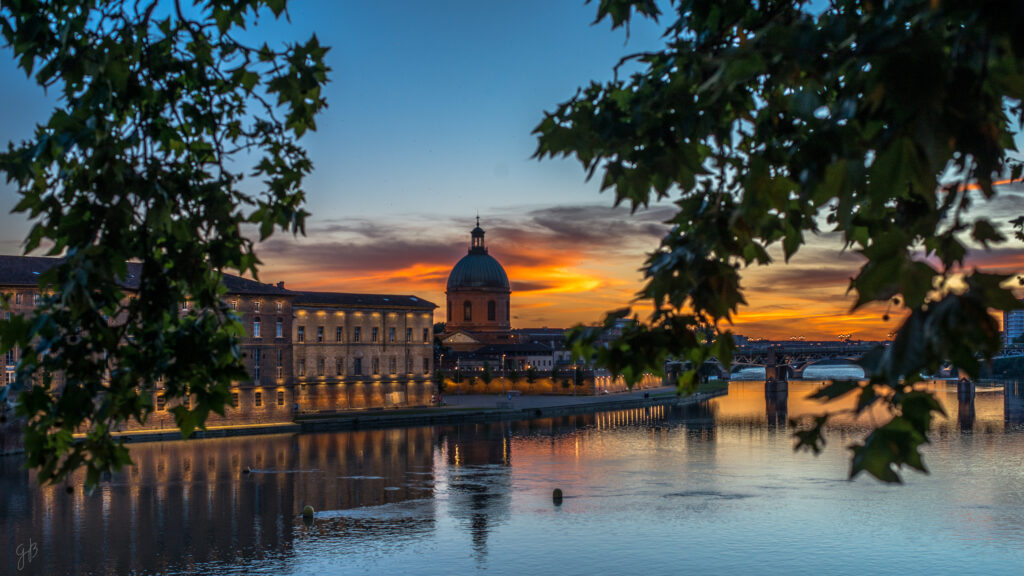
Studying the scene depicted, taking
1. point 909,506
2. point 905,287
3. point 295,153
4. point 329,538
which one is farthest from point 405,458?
point 905,287

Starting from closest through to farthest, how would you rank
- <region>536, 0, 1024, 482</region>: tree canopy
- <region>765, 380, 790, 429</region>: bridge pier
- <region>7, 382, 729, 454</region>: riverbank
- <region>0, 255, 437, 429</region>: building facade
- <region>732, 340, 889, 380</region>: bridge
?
<region>536, 0, 1024, 482</region>: tree canopy < <region>7, 382, 729, 454</region>: riverbank < <region>0, 255, 437, 429</region>: building facade < <region>765, 380, 790, 429</region>: bridge pier < <region>732, 340, 889, 380</region>: bridge

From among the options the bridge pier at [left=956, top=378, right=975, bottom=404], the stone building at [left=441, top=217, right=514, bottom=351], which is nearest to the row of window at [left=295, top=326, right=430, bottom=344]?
the stone building at [left=441, top=217, right=514, bottom=351]

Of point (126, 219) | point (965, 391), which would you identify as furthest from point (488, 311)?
point (126, 219)

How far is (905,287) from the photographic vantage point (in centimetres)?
257

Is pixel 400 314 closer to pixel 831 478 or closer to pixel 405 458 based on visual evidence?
pixel 405 458

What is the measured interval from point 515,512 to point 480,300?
87.3 metres

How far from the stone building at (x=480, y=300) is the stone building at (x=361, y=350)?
134 ft

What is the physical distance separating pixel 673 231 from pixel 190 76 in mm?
3093

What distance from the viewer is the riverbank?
195 feet

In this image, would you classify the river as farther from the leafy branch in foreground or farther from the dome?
the dome

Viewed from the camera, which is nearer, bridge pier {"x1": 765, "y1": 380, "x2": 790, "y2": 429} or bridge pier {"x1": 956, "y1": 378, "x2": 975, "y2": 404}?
bridge pier {"x1": 765, "y1": 380, "x2": 790, "y2": 429}

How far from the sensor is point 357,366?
2948 inches

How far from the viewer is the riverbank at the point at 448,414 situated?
59531 mm

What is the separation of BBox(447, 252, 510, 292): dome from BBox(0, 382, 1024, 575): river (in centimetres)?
6657
